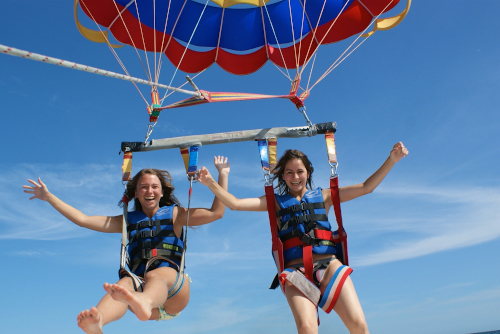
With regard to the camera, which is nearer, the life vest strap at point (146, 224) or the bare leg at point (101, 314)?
the bare leg at point (101, 314)

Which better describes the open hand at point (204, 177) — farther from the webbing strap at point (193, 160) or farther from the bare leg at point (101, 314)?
the bare leg at point (101, 314)

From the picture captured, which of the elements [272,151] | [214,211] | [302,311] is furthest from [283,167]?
[302,311]

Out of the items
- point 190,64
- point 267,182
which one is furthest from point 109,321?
point 190,64

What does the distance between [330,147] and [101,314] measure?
2.83 m

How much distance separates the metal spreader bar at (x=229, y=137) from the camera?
476cm

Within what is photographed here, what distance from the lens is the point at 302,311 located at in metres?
3.64

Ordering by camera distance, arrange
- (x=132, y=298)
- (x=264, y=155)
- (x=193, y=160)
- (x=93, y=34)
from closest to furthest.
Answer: (x=132, y=298), (x=264, y=155), (x=193, y=160), (x=93, y=34)

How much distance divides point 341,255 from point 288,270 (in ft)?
2.05

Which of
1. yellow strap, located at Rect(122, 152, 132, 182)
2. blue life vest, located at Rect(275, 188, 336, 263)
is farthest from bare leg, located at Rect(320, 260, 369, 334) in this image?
yellow strap, located at Rect(122, 152, 132, 182)

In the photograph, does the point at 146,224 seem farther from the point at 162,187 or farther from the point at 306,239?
the point at 306,239

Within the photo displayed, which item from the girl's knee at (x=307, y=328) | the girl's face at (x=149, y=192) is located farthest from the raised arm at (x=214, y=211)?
the girl's knee at (x=307, y=328)

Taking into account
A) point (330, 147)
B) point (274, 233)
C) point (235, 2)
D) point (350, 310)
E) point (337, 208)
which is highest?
point (235, 2)

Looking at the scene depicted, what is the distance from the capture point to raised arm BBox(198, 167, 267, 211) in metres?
4.18

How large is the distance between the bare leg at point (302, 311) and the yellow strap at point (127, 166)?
89.4 inches
